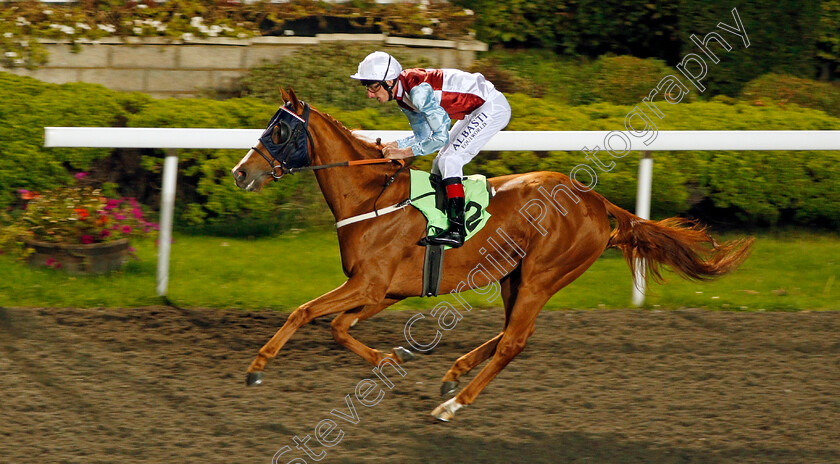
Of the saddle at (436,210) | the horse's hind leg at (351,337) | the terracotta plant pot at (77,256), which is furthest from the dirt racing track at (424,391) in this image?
the terracotta plant pot at (77,256)

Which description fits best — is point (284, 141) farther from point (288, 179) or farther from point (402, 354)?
point (288, 179)

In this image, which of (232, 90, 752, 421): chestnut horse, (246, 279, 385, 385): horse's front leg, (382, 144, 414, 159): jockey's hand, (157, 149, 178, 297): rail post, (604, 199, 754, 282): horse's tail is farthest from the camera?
(157, 149, 178, 297): rail post

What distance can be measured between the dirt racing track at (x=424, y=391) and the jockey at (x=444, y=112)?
0.88 metres

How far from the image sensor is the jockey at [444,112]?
4.09 meters

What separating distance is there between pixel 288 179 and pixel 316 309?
2.76 meters

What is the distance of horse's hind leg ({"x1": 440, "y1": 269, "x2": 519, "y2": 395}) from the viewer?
4.31 meters

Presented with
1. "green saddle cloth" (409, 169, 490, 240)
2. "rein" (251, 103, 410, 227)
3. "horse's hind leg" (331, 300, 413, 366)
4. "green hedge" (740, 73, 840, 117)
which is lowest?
"horse's hind leg" (331, 300, 413, 366)

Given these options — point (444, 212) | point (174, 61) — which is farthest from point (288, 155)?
point (174, 61)

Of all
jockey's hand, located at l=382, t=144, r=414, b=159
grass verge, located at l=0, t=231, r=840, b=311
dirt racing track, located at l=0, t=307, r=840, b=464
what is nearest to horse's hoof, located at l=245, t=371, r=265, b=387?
dirt racing track, located at l=0, t=307, r=840, b=464

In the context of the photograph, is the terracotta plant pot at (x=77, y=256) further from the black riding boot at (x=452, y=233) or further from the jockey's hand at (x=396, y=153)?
the black riding boot at (x=452, y=233)

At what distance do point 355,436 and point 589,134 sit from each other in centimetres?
256

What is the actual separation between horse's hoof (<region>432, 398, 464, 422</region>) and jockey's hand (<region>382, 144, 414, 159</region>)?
1131mm

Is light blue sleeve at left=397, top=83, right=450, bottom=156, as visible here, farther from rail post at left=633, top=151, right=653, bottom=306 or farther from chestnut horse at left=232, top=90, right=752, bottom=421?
rail post at left=633, top=151, right=653, bottom=306

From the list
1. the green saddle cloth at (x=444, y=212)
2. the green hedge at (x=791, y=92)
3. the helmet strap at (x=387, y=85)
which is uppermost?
the green hedge at (x=791, y=92)
